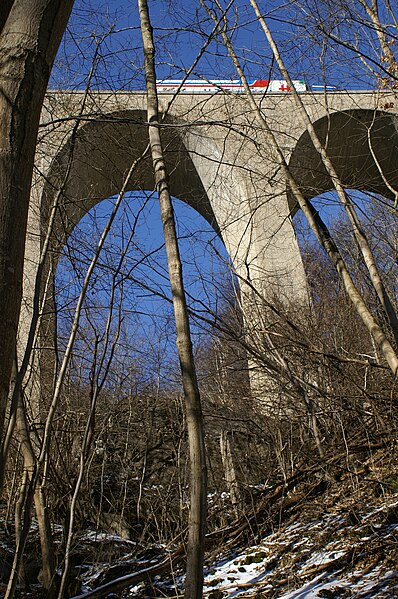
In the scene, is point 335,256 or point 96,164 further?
point 96,164

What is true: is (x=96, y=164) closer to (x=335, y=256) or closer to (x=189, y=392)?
(x=335, y=256)

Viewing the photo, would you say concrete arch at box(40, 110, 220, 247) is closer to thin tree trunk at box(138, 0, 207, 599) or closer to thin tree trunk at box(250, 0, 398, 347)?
thin tree trunk at box(138, 0, 207, 599)

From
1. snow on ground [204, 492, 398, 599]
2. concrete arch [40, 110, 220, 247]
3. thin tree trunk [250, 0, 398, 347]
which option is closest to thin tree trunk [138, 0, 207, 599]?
concrete arch [40, 110, 220, 247]

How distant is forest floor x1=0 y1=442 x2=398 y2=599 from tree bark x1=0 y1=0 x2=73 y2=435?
185 centimetres

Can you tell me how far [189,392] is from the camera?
7.22 feet

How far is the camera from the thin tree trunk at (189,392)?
80.4 inches

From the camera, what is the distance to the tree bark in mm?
1319

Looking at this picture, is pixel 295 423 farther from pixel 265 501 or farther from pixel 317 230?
pixel 317 230

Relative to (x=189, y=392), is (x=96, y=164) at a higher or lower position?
higher

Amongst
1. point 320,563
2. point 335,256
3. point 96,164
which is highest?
point 96,164

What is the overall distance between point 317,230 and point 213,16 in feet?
5.01

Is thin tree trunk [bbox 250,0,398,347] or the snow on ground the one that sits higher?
thin tree trunk [bbox 250,0,398,347]

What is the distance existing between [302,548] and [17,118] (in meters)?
3.00

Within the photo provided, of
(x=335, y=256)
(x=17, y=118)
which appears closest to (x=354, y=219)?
(x=335, y=256)
